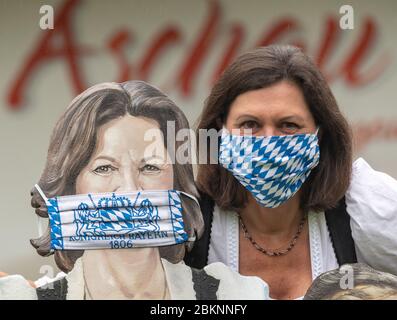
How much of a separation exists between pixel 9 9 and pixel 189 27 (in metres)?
0.69

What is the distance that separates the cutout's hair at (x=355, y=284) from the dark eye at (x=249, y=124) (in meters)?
0.58

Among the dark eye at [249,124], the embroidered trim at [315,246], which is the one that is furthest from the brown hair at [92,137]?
the embroidered trim at [315,246]

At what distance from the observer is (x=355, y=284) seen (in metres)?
2.19

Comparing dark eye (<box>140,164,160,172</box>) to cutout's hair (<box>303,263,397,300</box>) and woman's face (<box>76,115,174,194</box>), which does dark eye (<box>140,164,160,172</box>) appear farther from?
cutout's hair (<box>303,263,397,300</box>)

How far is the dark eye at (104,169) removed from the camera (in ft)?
6.99

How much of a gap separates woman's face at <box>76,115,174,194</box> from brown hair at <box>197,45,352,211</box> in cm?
21

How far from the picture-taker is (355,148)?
2.46 m

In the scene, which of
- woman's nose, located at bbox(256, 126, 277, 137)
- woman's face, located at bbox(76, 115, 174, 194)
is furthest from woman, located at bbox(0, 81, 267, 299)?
woman's nose, located at bbox(256, 126, 277, 137)

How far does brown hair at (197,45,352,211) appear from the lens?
2.09 meters


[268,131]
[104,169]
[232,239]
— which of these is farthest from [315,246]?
[104,169]

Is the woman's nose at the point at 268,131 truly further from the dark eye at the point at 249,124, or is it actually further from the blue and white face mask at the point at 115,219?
the blue and white face mask at the point at 115,219

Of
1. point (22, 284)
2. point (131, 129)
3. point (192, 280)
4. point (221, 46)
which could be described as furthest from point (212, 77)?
point (22, 284)

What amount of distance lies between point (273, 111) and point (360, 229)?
522mm

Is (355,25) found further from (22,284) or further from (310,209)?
(22,284)
